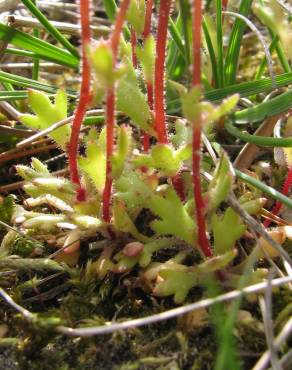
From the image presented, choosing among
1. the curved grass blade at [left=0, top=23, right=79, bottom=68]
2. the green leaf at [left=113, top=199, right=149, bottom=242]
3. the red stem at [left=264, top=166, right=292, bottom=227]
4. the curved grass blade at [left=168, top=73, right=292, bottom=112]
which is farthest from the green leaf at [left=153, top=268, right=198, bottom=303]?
the curved grass blade at [left=0, top=23, right=79, bottom=68]

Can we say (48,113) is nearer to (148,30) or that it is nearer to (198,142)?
(148,30)

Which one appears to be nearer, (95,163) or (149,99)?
(95,163)

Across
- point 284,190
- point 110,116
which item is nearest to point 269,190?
point 284,190

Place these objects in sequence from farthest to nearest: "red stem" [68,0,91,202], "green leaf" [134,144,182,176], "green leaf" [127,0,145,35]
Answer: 1. "green leaf" [127,0,145,35]
2. "green leaf" [134,144,182,176]
3. "red stem" [68,0,91,202]

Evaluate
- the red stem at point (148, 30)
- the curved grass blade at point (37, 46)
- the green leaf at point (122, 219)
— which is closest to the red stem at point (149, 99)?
the red stem at point (148, 30)

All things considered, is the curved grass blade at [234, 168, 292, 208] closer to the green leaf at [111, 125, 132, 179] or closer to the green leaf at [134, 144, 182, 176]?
the green leaf at [134, 144, 182, 176]

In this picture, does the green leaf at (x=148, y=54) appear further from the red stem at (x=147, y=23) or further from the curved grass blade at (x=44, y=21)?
the curved grass blade at (x=44, y=21)
